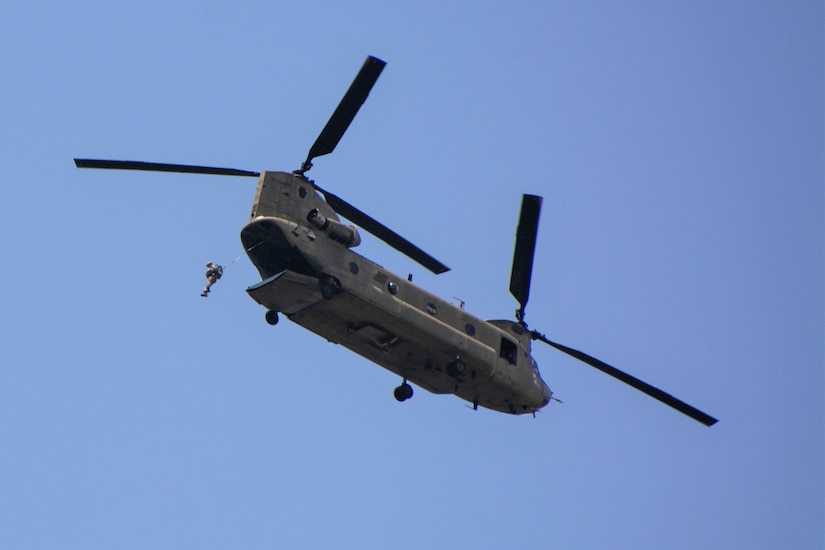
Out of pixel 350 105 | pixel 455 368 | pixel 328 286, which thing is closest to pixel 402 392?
pixel 455 368

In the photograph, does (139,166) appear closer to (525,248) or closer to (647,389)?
(525,248)

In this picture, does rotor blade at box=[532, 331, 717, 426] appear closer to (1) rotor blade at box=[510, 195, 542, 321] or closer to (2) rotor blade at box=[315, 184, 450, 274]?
(1) rotor blade at box=[510, 195, 542, 321]

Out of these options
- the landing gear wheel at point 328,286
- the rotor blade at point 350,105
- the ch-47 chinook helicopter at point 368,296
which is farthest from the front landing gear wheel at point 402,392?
the rotor blade at point 350,105

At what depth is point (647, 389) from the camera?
123ft

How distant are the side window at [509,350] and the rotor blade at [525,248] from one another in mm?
1836

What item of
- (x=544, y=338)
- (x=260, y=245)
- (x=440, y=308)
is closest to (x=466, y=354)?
(x=440, y=308)

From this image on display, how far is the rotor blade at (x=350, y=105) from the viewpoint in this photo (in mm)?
31234

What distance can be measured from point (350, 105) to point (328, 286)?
4.36m

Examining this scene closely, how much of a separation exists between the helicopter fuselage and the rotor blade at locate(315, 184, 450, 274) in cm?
36

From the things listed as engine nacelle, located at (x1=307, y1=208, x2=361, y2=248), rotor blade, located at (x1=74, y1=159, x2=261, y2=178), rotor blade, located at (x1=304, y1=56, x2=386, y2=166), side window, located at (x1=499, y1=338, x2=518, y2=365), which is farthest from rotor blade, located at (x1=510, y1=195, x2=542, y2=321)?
rotor blade, located at (x1=74, y1=159, x2=261, y2=178)

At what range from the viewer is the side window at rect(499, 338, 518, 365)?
37344 mm

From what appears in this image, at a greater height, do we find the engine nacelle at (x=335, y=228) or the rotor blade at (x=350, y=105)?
the rotor blade at (x=350, y=105)

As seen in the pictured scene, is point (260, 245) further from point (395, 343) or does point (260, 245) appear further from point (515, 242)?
point (515, 242)

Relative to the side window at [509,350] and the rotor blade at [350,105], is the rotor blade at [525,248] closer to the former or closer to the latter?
the side window at [509,350]
